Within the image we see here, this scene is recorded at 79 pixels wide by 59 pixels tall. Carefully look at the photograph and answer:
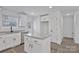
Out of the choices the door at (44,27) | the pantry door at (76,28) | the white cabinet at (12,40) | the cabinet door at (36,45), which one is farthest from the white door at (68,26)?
the white cabinet at (12,40)

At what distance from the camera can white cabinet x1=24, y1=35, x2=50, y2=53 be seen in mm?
841

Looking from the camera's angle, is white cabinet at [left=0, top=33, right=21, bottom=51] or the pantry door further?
white cabinet at [left=0, top=33, right=21, bottom=51]

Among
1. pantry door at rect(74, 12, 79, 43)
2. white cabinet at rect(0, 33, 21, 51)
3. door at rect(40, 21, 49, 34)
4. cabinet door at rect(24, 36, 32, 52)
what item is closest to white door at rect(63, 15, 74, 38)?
pantry door at rect(74, 12, 79, 43)

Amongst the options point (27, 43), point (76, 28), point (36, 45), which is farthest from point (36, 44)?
point (76, 28)

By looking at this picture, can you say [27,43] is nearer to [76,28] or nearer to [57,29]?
[57,29]

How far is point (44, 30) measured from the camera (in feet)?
2.92

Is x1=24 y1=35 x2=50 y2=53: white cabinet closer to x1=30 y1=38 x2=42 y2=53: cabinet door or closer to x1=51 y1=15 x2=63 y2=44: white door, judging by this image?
x1=30 y1=38 x2=42 y2=53: cabinet door

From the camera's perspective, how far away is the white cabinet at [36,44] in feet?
2.76
